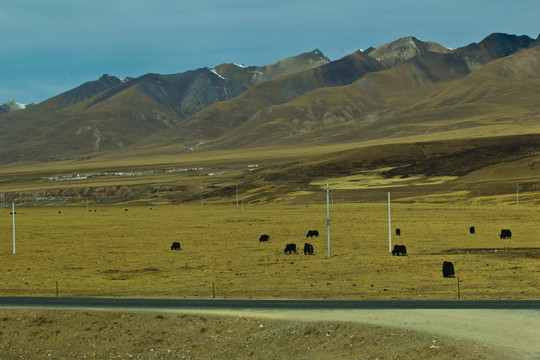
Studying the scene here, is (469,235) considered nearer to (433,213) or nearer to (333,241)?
(333,241)

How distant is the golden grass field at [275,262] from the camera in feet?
117

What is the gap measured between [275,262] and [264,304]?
20878 millimetres

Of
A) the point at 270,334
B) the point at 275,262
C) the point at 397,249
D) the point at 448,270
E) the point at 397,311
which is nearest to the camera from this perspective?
the point at 270,334

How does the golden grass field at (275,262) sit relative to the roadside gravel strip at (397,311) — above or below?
below

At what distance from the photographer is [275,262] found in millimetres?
49969

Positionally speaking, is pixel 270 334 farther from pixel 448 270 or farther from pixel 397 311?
pixel 448 270

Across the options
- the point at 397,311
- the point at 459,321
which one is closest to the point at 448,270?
the point at 397,311

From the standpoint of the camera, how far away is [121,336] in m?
26.2

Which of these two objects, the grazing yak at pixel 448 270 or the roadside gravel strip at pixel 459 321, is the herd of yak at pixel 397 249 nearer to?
the grazing yak at pixel 448 270

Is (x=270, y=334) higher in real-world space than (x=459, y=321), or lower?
lower

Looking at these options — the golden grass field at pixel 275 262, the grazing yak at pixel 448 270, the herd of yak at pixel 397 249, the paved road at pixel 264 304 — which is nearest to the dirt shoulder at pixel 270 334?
the paved road at pixel 264 304

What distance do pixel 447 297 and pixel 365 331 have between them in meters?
8.54

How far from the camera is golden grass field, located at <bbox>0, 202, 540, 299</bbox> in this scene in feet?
117

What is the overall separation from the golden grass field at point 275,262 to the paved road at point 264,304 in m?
2.67
